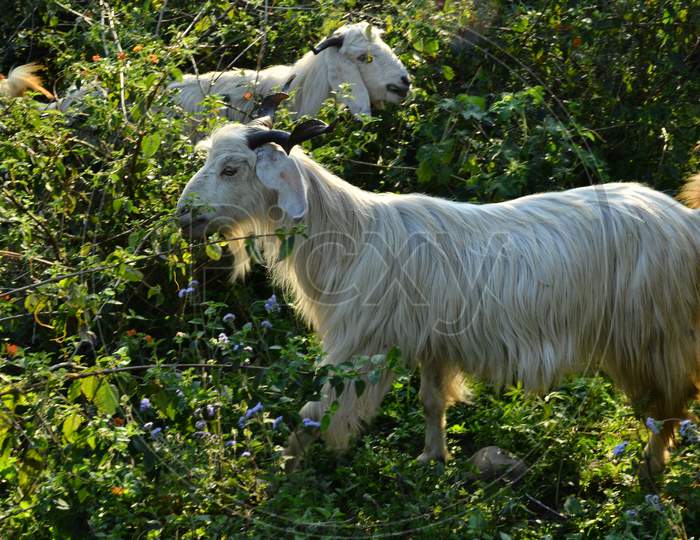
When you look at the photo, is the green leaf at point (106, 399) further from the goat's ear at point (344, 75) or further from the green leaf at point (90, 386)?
the goat's ear at point (344, 75)

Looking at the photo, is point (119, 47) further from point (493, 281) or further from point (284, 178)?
point (493, 281)

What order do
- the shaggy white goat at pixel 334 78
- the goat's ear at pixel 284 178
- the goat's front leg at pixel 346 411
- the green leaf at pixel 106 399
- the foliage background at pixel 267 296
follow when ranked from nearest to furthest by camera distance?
the green leaf at pixel 106 399 → the foliage background at pixel 267 296 → the goat's front leg at pixel 346 411 → the goat's ear at pixel 284 178 → the shaggy white goat at pixel 334 78

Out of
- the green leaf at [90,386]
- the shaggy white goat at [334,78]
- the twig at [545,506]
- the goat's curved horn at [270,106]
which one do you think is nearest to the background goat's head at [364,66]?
the shaggy white goat at [334,78]

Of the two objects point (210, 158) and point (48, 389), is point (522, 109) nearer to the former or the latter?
point (210, 158)

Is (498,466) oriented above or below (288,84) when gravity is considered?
below

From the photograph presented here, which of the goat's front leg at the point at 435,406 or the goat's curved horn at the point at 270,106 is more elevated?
the goat's curved horn at the point at 270,106

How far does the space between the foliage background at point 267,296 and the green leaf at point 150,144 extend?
0.07 ft

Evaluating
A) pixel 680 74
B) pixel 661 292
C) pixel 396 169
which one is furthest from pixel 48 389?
pixel 680 74

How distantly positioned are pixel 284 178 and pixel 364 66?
9.13 feet

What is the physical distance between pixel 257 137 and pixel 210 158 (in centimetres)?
27

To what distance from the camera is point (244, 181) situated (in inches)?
183

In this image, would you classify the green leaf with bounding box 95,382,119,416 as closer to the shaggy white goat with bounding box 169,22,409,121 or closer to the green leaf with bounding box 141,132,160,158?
the green leaf with bounding box 141,132,160,158

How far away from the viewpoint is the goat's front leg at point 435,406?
4773 millimetres

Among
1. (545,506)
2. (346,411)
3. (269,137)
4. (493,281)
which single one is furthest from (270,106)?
(545,506)
